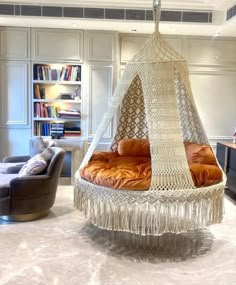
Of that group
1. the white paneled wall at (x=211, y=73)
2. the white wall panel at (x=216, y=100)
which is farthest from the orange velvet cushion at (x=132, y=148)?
the white wall panel at (x=216, y=100)

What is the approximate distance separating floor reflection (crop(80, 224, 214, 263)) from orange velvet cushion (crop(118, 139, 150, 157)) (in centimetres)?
94

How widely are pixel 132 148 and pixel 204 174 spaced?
46.4 inches

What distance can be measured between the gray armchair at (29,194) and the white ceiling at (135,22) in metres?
2.34

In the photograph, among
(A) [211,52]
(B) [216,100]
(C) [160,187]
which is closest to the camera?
(C) [160,187]

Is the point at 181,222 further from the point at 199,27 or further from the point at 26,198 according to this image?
the point at 199,27

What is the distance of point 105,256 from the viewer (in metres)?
3.25

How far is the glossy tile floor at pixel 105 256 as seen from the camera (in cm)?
284

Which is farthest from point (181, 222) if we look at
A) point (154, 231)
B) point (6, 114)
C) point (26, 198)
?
point (6, 114)

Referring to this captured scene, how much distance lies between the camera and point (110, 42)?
5.91m

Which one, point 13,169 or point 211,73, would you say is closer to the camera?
point 13,169

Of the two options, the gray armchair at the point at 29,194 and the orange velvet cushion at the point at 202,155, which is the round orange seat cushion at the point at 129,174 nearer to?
the orange velvet cushion at the point at 202,155

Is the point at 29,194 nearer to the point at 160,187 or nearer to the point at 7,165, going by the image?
the point at 7,165

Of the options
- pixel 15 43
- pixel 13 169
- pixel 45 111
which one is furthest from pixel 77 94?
pixel 13 169

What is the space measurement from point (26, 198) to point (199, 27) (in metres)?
3.68
